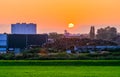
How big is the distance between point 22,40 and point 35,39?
8528mm

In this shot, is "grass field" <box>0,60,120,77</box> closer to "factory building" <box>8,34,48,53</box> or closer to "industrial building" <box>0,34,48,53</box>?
"industrial building" <box>0,34,48,53</box>

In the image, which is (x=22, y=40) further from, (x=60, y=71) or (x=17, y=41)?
(x=60, y=71)

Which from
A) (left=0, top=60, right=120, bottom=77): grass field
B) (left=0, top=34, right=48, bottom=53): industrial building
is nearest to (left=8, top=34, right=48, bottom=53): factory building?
(left=0, top=34, right=48, bottom=53): industrial building

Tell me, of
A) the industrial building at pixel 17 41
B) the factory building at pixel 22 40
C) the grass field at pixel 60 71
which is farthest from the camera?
the factory building at pixel 22 40

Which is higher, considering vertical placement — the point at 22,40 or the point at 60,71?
the point at 22,40

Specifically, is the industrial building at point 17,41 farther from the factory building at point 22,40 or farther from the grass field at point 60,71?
the grass field at point 60,71

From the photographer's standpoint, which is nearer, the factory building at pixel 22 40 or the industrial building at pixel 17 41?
the industrial building at pixel 17 41

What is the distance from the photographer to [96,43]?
136 metres

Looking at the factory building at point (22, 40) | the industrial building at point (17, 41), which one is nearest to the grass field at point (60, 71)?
the industrial building at point (17, 41)

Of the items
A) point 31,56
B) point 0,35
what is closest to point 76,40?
point 0,35

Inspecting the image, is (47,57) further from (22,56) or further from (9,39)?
(9,39)

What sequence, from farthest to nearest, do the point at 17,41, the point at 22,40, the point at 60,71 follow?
the point at 22,40 < the point at 17,41 < the point at 60,71

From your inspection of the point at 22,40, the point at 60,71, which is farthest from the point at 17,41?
the point at 60,71

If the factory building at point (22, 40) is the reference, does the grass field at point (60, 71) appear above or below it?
below
